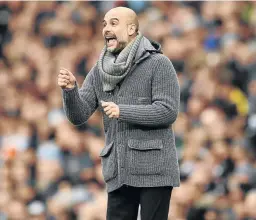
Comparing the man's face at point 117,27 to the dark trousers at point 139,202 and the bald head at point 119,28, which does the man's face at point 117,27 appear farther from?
the dark trousers at point 139,202

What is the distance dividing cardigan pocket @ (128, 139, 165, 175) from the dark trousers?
10 cm

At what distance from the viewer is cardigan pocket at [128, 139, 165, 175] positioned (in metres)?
4.71

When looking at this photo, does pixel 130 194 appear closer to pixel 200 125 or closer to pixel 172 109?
pixel 172 109

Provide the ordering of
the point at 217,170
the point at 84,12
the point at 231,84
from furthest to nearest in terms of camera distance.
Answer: the point at 84,12 < the point at 231,84 < the point at 217,170

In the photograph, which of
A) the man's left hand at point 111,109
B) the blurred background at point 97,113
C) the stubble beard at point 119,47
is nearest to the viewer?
the man's left hand at point 111,109

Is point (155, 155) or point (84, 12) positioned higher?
point (84, 12)

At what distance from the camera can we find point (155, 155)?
15.5ft

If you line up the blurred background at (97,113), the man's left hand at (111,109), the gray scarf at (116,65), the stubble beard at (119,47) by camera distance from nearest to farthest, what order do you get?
the man's left hand at (111,109), the gray scarf at (116,65), the stubble beard at (119,47), the blurred background at (97,113)

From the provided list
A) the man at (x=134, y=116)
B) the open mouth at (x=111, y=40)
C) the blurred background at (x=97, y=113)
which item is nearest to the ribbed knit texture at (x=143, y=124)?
the man at (x=134, y=116)

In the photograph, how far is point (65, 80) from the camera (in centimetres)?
465

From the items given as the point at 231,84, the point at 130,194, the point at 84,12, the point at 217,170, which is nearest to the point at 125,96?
the point at 130,194

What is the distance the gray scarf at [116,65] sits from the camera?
4.69 m

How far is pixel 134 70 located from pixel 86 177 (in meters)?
4.31

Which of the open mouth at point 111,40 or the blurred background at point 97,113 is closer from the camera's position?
the open mouth at point 111,40
